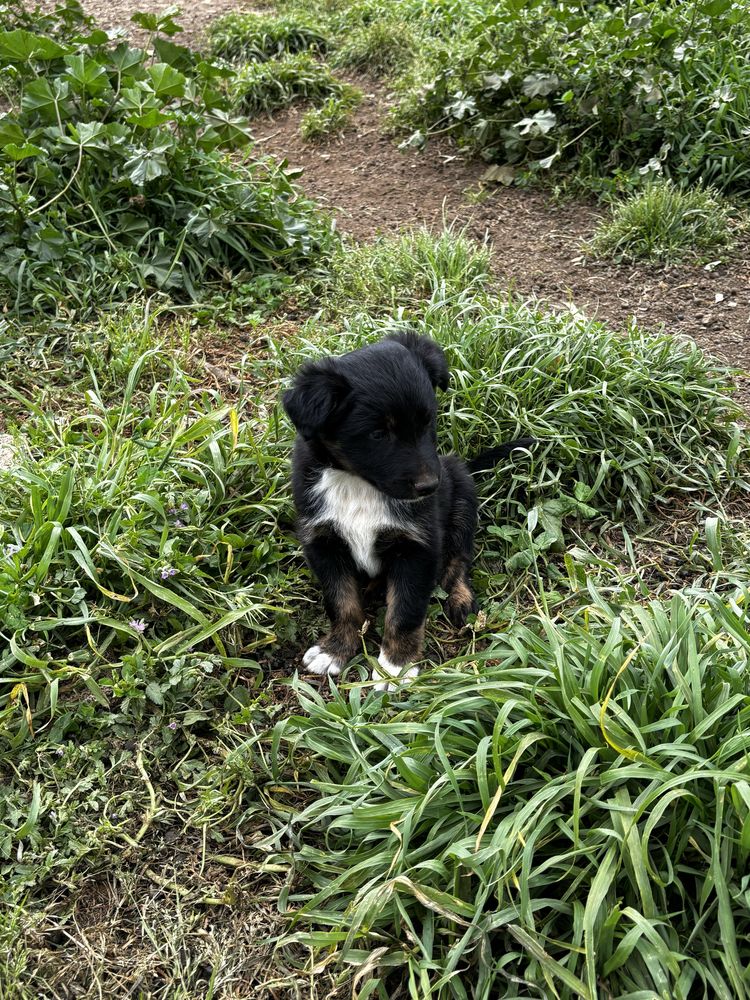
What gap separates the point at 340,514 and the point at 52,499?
3.53 feet

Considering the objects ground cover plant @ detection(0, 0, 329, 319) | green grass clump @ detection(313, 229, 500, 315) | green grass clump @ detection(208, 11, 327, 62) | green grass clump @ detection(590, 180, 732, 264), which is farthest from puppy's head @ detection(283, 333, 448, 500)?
green grass clump @ detection(208, 11, 327, 62)

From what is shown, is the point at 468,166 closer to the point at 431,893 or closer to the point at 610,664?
the point at 610,664

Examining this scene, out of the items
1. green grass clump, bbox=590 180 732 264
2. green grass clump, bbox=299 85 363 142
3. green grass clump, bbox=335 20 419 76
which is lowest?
green grass clump, bbox=590 180 732 264

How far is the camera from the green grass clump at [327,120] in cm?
704

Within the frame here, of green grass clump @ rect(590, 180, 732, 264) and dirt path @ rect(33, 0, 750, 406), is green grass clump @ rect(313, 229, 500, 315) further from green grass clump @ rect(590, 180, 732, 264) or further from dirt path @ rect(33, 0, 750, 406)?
green grass clump @ rect(590, 180, 732, 264)

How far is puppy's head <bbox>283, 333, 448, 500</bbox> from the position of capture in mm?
2943

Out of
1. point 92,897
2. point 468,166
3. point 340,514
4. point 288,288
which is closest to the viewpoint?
point 92,897

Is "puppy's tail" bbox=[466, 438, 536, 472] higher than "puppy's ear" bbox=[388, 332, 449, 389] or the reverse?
the reverse

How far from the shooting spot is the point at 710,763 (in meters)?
2.21

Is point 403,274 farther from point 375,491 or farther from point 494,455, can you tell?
point 375,491

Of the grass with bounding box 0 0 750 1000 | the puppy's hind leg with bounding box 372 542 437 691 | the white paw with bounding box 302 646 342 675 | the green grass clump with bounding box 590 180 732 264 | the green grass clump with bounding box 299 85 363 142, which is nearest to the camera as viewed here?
the grass with bounding box 0 0 750 1000

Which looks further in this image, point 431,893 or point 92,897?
point 92,897

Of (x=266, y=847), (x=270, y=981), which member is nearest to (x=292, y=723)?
(x=266, y=847)

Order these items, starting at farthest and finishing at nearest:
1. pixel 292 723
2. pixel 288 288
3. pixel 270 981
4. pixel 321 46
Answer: pixel 321 46 → pixel 288 288 → pixel 292 723 → pixel 270 981
